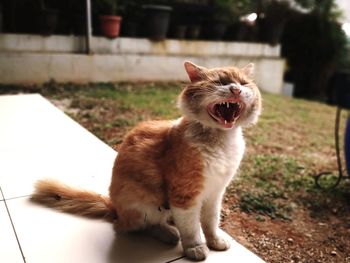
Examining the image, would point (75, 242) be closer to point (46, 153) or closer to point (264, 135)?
point (46, 153)

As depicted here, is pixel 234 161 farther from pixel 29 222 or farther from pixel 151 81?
pixel 151 81

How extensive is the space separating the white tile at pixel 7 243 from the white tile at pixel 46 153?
225 millimetres

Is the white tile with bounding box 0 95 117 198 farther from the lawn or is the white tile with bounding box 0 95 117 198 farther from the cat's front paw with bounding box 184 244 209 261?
the cat's front paw with bounding box 184 244 209 261

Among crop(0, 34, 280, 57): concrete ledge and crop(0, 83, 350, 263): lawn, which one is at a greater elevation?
crop(0, 34, 280, 57): concrete ledge

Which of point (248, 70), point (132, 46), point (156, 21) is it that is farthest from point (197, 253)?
point (156, 21)

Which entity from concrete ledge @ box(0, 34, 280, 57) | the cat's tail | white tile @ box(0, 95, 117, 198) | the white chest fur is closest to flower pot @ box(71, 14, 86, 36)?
concrete ledge @ box(0, 34, 280, 57)

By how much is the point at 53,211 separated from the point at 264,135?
249cm

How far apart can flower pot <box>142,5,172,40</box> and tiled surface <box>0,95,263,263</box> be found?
3.34 m

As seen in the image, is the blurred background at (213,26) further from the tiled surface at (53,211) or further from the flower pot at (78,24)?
the tiled surface at (53,211)

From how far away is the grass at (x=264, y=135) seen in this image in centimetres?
212

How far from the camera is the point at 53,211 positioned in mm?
1488

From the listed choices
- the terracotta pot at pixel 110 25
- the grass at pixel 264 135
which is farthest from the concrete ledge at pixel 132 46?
the grass at pixel 264 135

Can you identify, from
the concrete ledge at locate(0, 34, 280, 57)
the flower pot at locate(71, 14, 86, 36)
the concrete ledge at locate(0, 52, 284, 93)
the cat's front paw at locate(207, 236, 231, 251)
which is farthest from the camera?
the flower pot at locate(71, 14, 86, 36)

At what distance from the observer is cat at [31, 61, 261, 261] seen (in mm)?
1139
